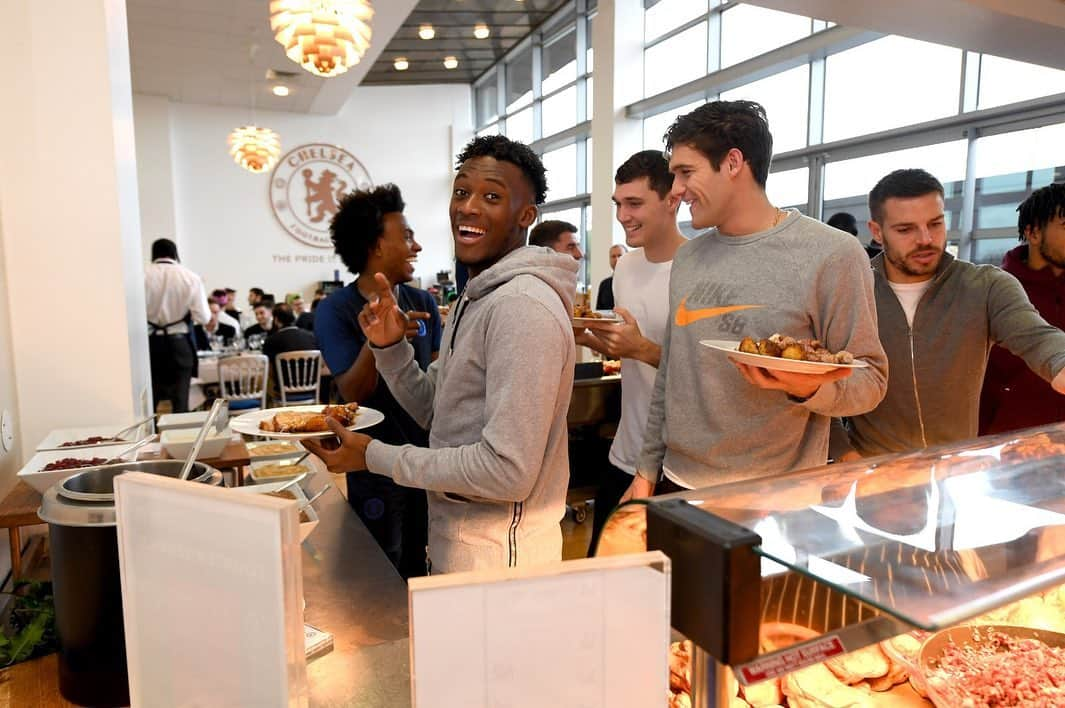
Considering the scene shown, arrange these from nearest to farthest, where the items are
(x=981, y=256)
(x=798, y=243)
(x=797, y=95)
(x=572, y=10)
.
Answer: (x=798, y=243) < (x=981, y=256) < (x=797, y=95) < (x=572, y=10)

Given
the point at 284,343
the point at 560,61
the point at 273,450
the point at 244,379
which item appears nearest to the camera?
the point at 273,450

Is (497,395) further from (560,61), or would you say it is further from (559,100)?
(560,61)

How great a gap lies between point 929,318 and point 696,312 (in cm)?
79

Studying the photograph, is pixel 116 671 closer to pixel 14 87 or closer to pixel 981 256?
pixel 14 87

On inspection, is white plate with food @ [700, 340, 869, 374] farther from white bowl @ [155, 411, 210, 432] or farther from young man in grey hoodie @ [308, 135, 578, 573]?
white bowl @ [155, 411, 210, 432]

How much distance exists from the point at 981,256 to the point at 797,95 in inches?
96.8

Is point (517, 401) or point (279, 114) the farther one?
point (279, 114)

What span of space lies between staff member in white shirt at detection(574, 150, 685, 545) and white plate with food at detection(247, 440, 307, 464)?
100 cm

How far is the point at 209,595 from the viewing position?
0.65m

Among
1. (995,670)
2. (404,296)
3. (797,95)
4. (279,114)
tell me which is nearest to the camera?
(995,670)

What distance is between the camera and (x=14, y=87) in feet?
6.61

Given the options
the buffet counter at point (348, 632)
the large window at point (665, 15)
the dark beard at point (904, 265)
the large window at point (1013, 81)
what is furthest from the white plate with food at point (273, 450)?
the large window at point (665, 15)

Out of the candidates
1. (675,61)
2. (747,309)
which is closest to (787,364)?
(747,309)

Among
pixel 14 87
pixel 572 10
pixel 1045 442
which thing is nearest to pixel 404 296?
pixel 14 87
